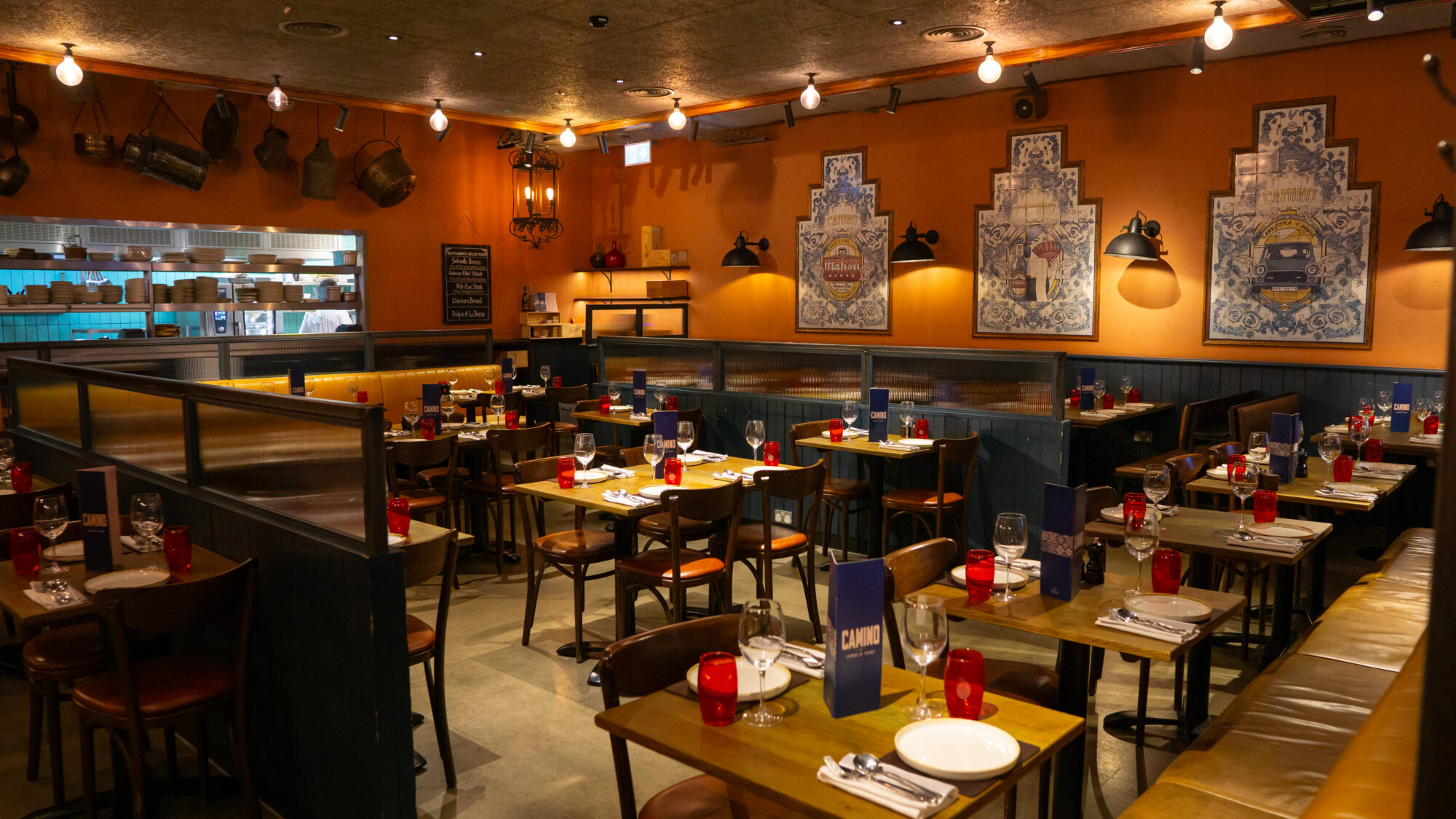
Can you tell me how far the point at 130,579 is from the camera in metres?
2.94

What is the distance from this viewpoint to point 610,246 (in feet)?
38.6

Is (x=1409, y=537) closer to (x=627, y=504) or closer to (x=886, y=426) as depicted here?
(x=886, y=426)

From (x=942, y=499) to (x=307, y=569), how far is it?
3.64 meters

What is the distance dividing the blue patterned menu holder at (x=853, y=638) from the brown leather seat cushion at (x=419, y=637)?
1707 mm

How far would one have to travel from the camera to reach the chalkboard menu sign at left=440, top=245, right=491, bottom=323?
34.4 ft

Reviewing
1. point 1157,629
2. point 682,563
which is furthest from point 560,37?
point 1157,629

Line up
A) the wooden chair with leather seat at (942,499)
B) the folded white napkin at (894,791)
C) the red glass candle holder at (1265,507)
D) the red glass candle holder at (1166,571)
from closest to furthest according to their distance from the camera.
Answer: the folded white napkin at (894,791) < the red glass candle holder at (1166,571) < the red glass candle holder at (1265,507) < the wooden chair with leather seat at (942,499)

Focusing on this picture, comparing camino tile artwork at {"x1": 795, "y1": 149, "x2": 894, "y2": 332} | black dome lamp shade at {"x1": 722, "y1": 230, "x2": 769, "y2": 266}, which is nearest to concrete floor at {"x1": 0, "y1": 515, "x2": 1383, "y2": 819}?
camino tile artwork at {"x1": 795, "y1": 149, "x2": 894, "y2": 332}

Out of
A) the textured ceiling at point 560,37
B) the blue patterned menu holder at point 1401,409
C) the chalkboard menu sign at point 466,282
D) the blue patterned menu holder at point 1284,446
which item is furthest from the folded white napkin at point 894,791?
the chalkboard menu sign at point 466,282

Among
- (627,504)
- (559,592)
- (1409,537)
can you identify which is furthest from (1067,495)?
(559,592)

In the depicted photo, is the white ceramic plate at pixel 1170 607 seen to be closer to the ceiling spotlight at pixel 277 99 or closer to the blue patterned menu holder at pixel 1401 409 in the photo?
the blue patterned menu holder at pixel 1401 409

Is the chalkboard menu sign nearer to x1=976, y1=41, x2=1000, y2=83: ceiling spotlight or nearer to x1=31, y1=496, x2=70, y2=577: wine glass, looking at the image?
x1=976, y1=41, x2=1000, y2=83: ceiling spotlight

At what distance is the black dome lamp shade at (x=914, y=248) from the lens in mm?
8695

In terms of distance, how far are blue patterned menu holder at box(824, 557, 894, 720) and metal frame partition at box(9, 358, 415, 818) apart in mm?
1322
